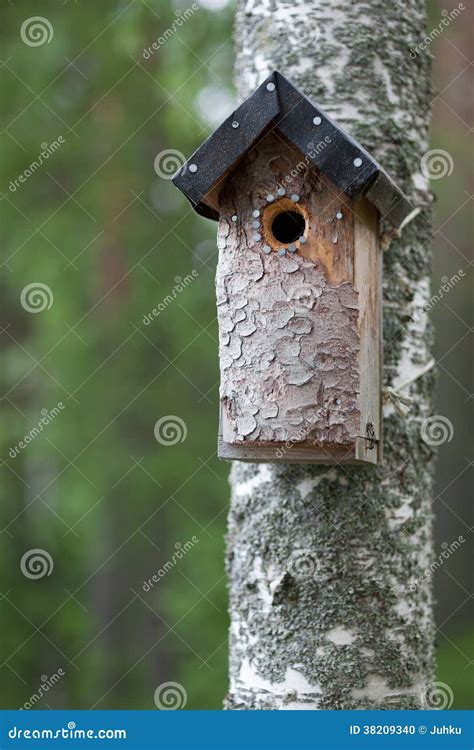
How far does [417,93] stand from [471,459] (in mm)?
7278

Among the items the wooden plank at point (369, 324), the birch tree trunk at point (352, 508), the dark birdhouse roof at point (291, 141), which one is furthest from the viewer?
the birch tree trunk at point (352, 508)

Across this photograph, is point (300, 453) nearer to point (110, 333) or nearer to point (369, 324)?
point (369, 324)

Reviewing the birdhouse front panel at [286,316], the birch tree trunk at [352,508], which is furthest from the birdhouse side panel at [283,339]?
the birch tree trunk at [352,508]

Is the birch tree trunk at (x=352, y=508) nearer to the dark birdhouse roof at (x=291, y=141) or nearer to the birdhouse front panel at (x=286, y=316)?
the birdhouse front panel at (x=286, y=316)

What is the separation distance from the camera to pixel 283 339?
285 centimetres

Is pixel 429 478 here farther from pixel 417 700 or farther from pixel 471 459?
pixel 471 459

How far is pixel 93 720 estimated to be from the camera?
3.36 m

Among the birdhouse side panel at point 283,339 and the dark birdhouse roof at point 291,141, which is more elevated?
the dark birdhouse roof at point 291,141

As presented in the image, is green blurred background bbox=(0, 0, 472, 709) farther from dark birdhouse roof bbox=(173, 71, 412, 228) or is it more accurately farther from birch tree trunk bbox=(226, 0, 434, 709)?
dark birdhouse roof bbox=(173, 71, 412, 228)

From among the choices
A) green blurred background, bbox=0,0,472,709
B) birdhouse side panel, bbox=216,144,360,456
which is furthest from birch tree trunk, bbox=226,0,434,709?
green blurred background, bbox=0,0,472,709

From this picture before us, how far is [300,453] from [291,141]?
0.97 metres

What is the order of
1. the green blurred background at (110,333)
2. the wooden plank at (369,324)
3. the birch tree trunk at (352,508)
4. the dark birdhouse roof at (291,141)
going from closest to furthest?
the dark birdhouse roof at (291,141), the wooden plank at (369,324), the birch tree trunk at (352,508), the green blurred background at (110,333)

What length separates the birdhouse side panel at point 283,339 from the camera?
2.82m

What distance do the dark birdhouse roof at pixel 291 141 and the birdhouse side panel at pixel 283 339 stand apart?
0.33 ft
